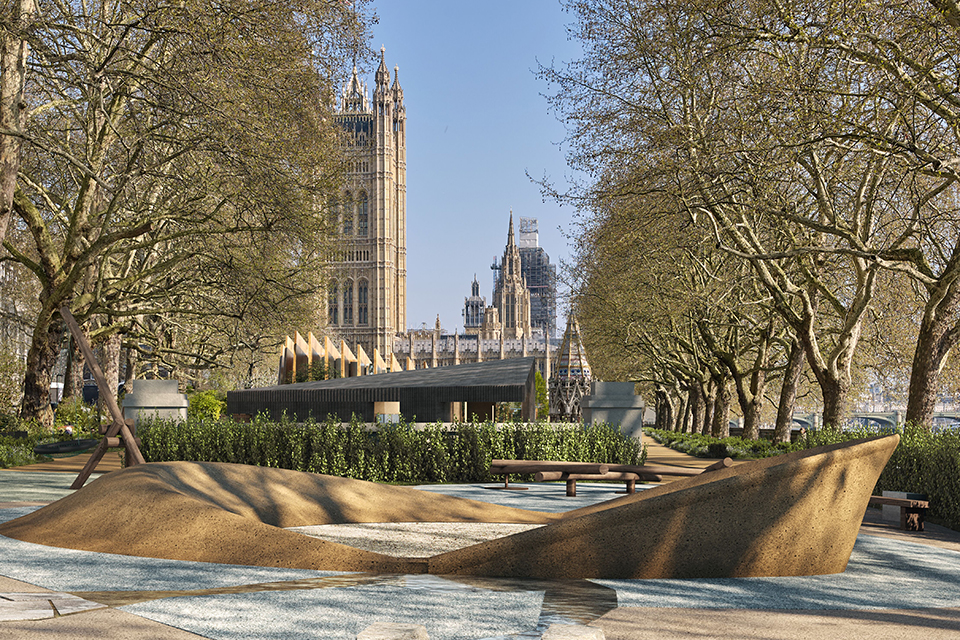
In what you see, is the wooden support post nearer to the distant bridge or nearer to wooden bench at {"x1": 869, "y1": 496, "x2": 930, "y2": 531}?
wooden bench at {"x1": 869, "y1": 496, "x2": 930, "y2": 531}

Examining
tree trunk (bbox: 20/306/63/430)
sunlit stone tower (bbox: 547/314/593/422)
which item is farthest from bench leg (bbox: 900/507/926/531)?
sunlit stone tower (bbox: 547/314/593/422)

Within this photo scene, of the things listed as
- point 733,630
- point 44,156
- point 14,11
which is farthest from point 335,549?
Result: point 44,156

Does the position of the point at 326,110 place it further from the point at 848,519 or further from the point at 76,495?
the point at 848,519

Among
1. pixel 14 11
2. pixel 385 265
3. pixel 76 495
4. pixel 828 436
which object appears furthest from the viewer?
pixel 385 265

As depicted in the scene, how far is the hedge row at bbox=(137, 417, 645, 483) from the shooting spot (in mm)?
15172

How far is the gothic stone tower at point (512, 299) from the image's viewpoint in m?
152

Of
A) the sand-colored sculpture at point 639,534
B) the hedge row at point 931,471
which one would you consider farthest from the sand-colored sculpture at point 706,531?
the hedge row at point 931,471

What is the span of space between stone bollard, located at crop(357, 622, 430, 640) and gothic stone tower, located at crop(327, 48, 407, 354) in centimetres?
11656

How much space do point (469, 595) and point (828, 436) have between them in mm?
11069

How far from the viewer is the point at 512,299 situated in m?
154

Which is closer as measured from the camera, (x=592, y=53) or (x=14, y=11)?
(x=14, y=11)

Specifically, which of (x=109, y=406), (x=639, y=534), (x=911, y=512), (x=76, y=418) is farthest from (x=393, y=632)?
(x=76, y=418)

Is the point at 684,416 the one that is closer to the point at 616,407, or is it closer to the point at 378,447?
the point at 616,407

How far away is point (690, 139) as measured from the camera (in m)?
16.8
